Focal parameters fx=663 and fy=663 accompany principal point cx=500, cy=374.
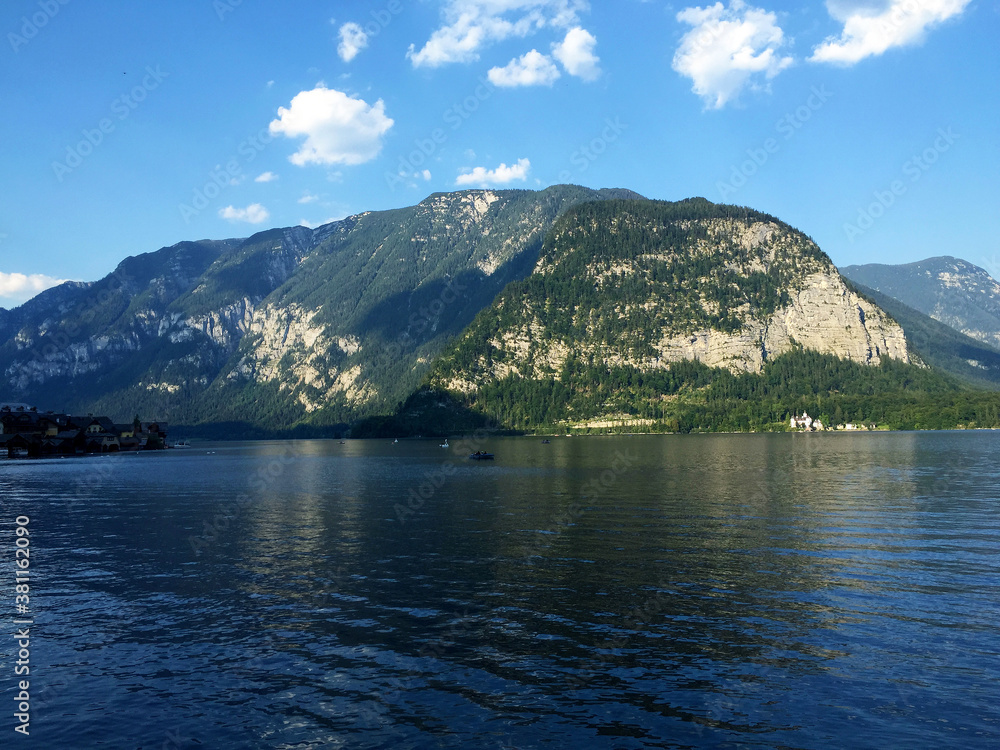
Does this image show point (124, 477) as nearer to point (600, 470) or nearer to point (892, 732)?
point (600, 470)

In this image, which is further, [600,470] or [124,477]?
[124,477]

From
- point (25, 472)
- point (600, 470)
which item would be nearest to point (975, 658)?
point (600, 470)

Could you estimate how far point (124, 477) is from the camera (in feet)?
429

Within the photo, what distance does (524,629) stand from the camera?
3072cm

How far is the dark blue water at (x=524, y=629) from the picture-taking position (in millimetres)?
21609

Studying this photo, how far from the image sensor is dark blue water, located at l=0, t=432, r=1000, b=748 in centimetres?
2161

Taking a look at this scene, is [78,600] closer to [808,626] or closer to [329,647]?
[329,647]

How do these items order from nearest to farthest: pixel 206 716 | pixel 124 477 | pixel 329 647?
pixel 206 716 < pixel 329 647 < pixel 124 477

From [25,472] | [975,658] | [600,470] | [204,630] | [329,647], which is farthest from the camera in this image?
[25,472]

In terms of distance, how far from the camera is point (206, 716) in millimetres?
22578

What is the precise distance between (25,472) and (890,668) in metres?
171

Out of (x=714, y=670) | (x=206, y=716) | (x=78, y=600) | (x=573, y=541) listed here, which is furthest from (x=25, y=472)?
(x=714, y=670)

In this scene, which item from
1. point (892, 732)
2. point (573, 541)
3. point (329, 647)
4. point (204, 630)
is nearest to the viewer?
point (892, 732)

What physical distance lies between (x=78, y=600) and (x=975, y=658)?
4446 cm
